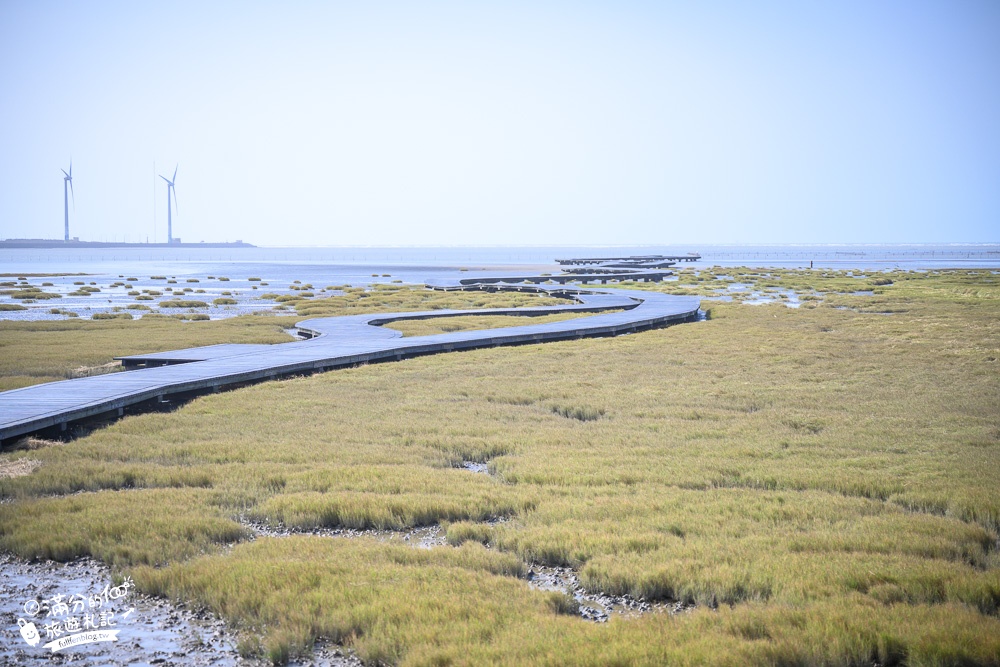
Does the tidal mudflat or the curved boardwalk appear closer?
the tidal mudflat

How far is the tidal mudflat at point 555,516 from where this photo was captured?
6.68 m

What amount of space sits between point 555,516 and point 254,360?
14409 mm

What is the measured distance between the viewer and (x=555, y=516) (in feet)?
32.0

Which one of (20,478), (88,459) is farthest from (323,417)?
(20,478)

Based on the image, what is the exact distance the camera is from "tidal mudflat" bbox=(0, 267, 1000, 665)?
263 inches

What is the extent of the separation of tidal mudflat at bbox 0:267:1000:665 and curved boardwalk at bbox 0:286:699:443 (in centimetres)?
93

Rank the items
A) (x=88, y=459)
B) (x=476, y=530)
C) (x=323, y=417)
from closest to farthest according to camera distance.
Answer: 1. (x=476, y=530)
2. (x=88, y=459)
3. (x=323, y=417)

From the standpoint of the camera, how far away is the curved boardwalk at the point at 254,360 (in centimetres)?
1518

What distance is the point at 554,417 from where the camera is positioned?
16234 millimetres

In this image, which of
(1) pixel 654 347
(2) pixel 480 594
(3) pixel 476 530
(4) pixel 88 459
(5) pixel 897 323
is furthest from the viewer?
(5) pixel 897 323

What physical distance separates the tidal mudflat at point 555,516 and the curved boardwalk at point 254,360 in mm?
933

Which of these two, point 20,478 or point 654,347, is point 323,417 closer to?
point 20,478

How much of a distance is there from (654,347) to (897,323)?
14363mm

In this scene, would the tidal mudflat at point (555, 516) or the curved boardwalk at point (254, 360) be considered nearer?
the tidal mudflat at point (555, 516)
